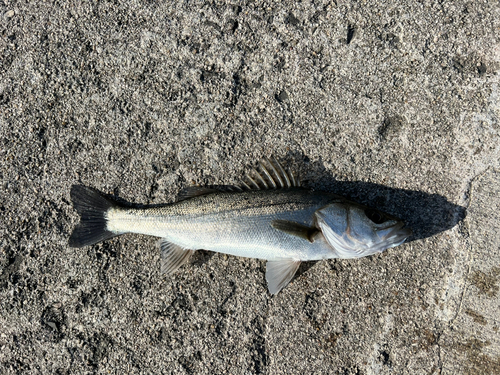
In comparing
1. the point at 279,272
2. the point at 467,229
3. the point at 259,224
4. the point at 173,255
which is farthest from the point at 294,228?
the point at 467,229

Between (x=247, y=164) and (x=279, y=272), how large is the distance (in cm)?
103

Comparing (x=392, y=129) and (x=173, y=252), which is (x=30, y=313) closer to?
(x=173, y=252)

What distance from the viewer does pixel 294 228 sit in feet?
9.70

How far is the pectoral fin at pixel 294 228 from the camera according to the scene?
116 inches

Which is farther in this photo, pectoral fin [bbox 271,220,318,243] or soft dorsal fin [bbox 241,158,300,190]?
soft dorsal fin [bbox 241,158,300,190]

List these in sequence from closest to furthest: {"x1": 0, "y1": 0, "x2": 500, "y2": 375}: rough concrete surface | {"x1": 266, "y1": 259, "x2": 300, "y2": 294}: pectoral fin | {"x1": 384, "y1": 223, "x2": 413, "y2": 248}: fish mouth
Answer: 1. {"x1": 384, "y1": 223, "x2": 413, "y2": 248}: fish mouth
2. {"x1": 266, "y1": 259, "x2": 300, "y2": 294}: pectoral fin
3. {"x1": 0, "y1": 0, "x2": 500, "y2": 375}: rough concrete surface

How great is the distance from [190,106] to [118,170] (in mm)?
917

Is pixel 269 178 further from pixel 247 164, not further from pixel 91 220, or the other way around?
pixel 91 220

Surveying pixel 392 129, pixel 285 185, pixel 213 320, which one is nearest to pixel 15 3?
pixel 285 185

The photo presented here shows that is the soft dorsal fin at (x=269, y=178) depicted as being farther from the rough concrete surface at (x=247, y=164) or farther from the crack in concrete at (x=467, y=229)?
the crack in concrete at (x=467, y=229)

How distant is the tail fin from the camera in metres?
3.25

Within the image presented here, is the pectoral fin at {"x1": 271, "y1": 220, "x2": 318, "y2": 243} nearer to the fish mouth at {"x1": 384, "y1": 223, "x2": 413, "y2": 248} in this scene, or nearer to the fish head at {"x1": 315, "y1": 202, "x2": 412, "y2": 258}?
the fish head at {"x1": 315, "y1": 202, "x2": 412, "y2": 258}

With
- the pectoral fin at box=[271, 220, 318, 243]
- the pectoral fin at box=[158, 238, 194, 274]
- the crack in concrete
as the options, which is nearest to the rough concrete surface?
the crack in concrete

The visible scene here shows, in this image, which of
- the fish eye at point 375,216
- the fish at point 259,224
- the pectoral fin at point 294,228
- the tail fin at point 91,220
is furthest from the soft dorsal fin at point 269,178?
the tail fin at point 91,220
